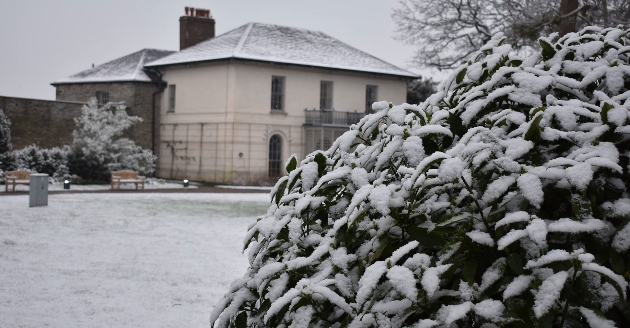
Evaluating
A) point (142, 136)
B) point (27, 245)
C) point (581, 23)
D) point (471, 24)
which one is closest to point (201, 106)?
point (142, 136)

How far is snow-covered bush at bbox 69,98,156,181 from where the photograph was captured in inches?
1104

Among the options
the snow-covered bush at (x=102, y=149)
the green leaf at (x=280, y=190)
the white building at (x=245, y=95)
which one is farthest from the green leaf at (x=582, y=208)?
the white building at (x=245, y=95)

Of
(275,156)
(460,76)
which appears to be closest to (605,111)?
(460,76)

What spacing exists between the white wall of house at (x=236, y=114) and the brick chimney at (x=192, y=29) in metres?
3.31

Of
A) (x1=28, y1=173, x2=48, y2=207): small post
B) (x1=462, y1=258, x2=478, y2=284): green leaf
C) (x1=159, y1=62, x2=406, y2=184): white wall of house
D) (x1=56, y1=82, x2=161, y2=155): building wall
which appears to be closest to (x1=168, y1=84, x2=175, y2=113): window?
(x1=159, y1=62, x2=406, y2=184): white wall of house

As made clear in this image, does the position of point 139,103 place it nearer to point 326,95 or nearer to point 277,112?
point 277,112

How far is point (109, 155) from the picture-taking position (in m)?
28.8

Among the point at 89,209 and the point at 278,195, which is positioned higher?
the point at 278,195

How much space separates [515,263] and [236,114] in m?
30.3

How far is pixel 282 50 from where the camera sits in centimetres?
3312

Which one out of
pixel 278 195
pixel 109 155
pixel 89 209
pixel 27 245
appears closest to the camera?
pixel 278 195

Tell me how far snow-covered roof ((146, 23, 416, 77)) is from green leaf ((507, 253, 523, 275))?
2964 cm

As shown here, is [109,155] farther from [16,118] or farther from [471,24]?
[471,24]

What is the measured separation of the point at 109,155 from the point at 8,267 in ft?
69.8
